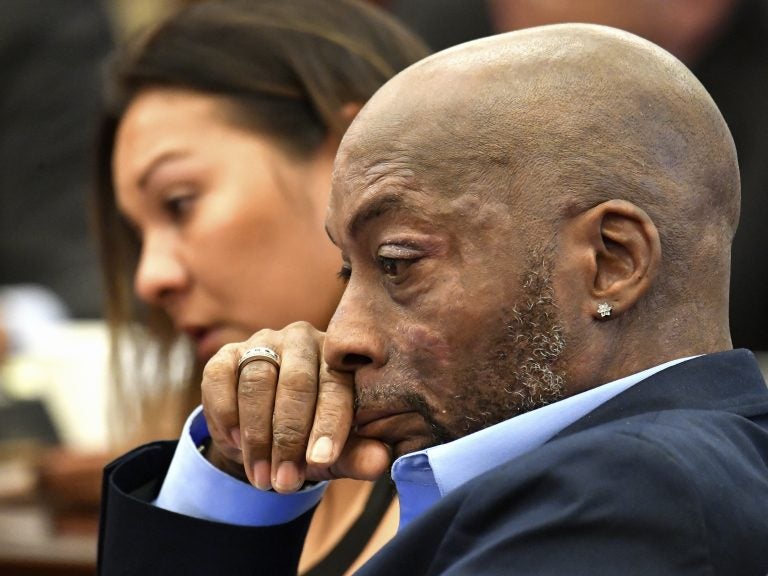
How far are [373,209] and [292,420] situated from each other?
0.29 meters

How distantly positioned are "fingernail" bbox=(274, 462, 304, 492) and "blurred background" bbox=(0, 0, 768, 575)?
142cm

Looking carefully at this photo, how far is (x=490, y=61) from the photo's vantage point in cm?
150

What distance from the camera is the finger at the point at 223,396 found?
171 centimetres

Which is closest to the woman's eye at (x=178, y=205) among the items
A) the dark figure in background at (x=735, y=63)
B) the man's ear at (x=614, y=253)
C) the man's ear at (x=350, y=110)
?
the man's ear at (x=350, y=110)

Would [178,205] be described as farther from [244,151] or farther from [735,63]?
[735,63]

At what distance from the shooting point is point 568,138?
1.44m

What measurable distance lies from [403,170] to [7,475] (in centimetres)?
230

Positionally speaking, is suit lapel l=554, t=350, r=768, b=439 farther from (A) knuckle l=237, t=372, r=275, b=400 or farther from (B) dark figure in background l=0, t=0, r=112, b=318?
(B) dark figure in background l=0, t=0, r=112, b=318

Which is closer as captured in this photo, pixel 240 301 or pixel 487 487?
pixel 487 487

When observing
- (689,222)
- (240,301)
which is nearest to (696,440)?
(689,222)

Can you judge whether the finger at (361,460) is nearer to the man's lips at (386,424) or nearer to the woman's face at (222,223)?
the man's lips at (386,424)

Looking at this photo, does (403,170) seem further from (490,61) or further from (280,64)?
(280,64)

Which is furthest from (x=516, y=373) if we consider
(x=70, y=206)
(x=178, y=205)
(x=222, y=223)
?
(x=70, y=206)

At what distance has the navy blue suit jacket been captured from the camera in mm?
1183
